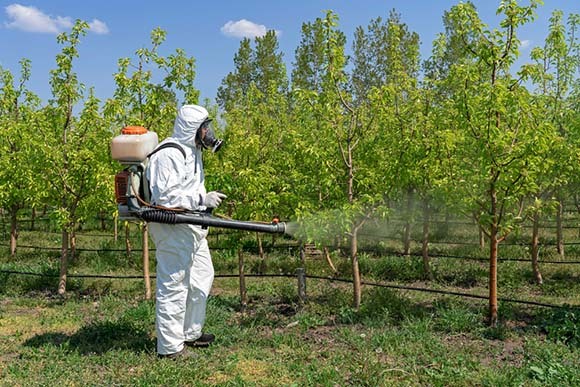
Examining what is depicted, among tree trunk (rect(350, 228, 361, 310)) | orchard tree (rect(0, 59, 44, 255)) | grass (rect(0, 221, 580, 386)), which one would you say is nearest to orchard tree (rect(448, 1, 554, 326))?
grass (rect(0, 221, 580, 386))

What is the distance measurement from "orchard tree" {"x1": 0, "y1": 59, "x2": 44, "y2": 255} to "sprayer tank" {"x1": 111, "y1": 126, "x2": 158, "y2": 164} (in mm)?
3294

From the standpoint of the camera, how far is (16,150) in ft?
32.7

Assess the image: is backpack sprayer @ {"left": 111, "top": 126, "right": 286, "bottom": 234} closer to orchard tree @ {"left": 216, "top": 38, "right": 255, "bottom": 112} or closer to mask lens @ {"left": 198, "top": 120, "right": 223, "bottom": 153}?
mask lens @ {"left": 198, "top": 120, "right": 223, "bottom": 153}

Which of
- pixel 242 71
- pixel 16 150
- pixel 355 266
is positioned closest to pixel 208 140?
pixel 355 266

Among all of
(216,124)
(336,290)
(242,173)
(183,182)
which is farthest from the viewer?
(216,124)

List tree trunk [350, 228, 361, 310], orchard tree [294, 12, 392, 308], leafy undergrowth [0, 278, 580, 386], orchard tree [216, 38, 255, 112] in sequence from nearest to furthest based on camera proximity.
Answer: leafy undergrowth [0, 278, 580, 386] → orchard tree [294, 12, 392, 308] → tree trunk [350, 228, 361, 310] → orchard tree [216, 38, 255, 112]

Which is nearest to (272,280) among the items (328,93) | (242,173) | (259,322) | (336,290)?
(336,290)

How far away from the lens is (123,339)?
211 inches

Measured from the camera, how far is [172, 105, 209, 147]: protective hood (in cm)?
488

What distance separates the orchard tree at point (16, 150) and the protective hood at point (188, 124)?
3446 millimetres

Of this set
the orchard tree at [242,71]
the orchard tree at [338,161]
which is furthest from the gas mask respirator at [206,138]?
the orchard tree at [242,71]

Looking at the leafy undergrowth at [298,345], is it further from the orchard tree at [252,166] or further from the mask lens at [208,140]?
the mask lens at [208,140]

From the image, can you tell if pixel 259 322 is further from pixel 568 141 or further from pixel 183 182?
pixel 568 141

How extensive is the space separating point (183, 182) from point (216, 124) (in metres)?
4.92
